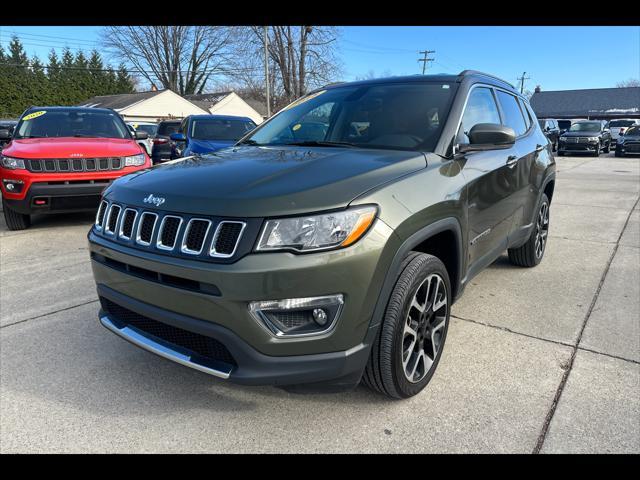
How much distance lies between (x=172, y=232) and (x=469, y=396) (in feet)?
6.02

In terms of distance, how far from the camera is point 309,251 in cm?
191

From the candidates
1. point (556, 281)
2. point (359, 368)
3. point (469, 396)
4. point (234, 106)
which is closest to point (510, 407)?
point (469, 396)

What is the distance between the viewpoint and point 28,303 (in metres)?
3.88

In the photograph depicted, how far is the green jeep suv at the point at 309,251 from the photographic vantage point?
1918mm

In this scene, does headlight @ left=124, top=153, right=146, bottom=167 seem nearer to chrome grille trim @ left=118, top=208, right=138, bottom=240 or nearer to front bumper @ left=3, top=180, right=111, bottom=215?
front bumper @ left=3, top=180, right=111, bottom=215

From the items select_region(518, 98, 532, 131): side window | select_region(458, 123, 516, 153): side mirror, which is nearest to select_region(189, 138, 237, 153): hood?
select_region(518, 98, 532, 131): side window

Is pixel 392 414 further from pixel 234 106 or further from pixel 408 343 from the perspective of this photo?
pixel 234 106

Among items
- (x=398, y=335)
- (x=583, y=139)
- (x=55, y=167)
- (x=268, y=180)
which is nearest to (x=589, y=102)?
(x=583, y=139)

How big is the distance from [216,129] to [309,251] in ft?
28.7

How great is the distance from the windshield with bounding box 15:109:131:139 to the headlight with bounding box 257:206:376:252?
6373 mm

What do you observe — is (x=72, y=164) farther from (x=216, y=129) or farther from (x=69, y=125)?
(x=216, y=129)

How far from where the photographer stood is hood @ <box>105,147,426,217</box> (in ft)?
6.47

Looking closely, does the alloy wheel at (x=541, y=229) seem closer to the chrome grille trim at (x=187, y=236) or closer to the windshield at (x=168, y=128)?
the chrome grille trim at (x=187, y=236)

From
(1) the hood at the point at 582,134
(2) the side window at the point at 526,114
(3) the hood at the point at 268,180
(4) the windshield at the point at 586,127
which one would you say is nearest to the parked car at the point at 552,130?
(1) the hood at the point at 582,134
